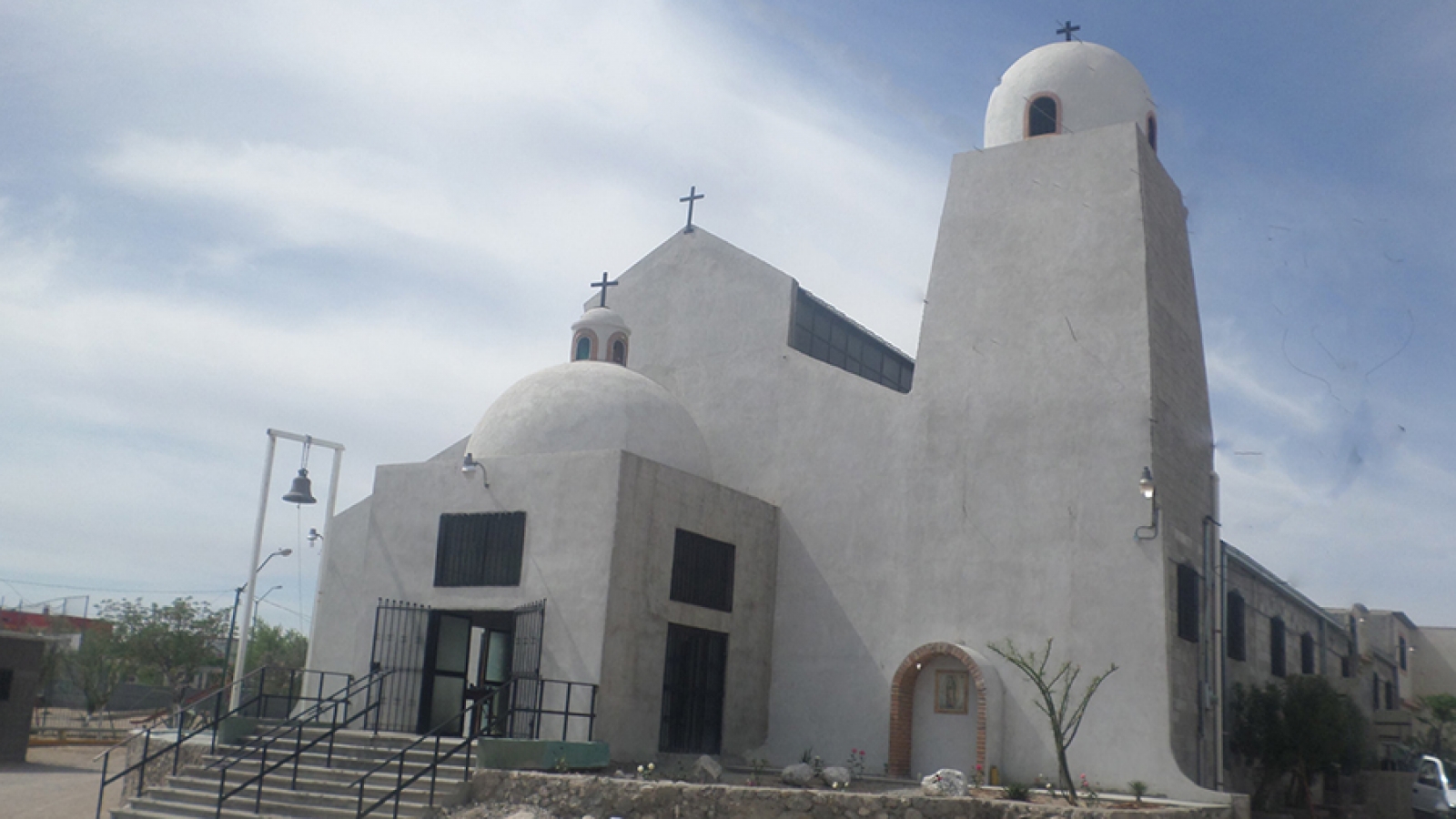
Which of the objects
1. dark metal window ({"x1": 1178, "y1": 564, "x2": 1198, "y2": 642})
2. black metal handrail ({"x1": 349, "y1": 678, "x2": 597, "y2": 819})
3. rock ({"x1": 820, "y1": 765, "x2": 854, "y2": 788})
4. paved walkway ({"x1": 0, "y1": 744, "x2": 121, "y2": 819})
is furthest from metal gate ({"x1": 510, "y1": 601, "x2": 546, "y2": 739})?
dark metal window ({"x1": 1178, "y1": 564, "x2": 1198, "y2": 642})

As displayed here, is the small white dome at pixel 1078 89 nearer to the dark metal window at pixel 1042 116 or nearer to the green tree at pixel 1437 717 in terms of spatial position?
the dark metal window at pixel 1042 116

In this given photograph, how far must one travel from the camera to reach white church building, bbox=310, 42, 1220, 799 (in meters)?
16.6

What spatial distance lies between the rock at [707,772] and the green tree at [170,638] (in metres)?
32.4

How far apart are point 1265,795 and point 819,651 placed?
7.48m

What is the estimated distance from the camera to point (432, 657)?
1791 centimetres

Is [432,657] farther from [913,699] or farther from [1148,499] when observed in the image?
[1148,499]

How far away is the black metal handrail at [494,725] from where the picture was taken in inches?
532

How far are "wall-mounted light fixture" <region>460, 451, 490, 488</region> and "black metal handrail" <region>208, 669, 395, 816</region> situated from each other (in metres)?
3.07

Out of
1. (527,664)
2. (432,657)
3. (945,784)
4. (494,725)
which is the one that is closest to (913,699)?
(945,784)

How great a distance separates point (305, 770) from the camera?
15031 mm

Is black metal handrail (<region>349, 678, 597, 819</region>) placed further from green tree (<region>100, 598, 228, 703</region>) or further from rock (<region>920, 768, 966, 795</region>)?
green tree (<region>100, 598, 228, 703</region>)

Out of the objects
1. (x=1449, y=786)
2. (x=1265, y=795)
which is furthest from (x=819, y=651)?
(x=1449, y=786)

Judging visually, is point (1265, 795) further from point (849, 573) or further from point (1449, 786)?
point (849, 573)

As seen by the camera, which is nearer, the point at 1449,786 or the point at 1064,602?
the point at 1064,602
